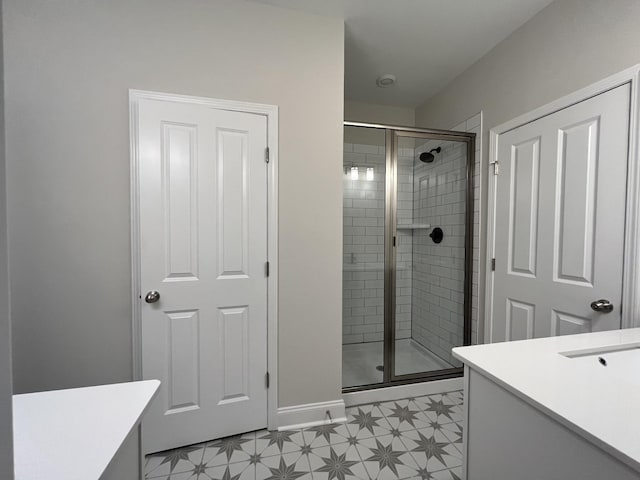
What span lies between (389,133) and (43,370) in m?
2.65

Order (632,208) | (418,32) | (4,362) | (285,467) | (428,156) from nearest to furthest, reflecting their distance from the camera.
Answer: (4,362) < (632,208) < (285,467) < (418,32) < (428,156)

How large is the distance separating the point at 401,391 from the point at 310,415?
764 millimetres

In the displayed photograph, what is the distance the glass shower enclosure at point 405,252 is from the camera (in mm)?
2270

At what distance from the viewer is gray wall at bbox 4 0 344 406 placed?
58.9 inches

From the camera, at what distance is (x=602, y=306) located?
58.5 inches

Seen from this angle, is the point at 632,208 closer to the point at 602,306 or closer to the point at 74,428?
the point at 602,306

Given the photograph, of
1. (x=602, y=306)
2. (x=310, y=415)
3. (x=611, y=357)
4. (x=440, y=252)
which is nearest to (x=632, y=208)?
(x=602, y=306)

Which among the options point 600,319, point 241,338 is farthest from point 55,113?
point 600,319

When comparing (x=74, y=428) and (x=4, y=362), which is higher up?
(x=4, y=362)

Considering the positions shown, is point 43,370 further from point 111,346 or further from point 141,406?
point 141,406

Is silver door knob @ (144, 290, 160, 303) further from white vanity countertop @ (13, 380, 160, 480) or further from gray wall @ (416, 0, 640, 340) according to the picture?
gray wall @ (416, 0, 640, 340)

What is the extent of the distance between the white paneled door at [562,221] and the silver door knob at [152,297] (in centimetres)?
234

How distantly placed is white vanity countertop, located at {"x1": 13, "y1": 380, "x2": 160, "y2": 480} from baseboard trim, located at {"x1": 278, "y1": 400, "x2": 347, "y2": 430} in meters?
1.27

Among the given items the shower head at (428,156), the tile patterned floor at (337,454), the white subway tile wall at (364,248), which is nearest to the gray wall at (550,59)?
the shower head at (428,156)
